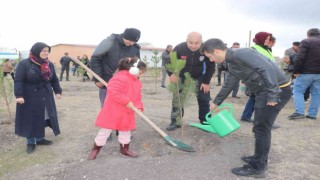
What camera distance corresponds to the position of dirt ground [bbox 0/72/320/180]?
3.42 metres

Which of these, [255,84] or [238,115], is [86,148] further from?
[238,115]

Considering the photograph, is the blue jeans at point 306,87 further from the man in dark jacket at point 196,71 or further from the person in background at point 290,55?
the man in dark jacket at point 196,71

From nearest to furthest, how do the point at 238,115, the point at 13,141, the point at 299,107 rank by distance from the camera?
1. the point at 13,141
2. the point at 299,107
3. the point at 238,115

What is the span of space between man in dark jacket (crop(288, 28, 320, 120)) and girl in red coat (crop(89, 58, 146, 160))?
392cm

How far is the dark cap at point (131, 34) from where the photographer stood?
420 centimetres

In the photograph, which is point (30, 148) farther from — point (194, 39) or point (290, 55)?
point (290, 55)

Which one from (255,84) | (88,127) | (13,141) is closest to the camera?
(255,84)

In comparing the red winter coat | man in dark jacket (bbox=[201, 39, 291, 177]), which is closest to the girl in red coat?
the red winter coat

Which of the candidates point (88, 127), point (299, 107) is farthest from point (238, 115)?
point (88, 127)

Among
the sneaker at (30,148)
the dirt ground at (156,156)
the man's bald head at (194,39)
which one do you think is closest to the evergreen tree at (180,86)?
the man's bald head at (194,39)

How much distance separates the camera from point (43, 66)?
4.32 m

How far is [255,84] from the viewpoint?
3.27m

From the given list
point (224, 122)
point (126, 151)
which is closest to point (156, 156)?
point (126, 151)

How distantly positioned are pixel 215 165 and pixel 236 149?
0.71 meters
